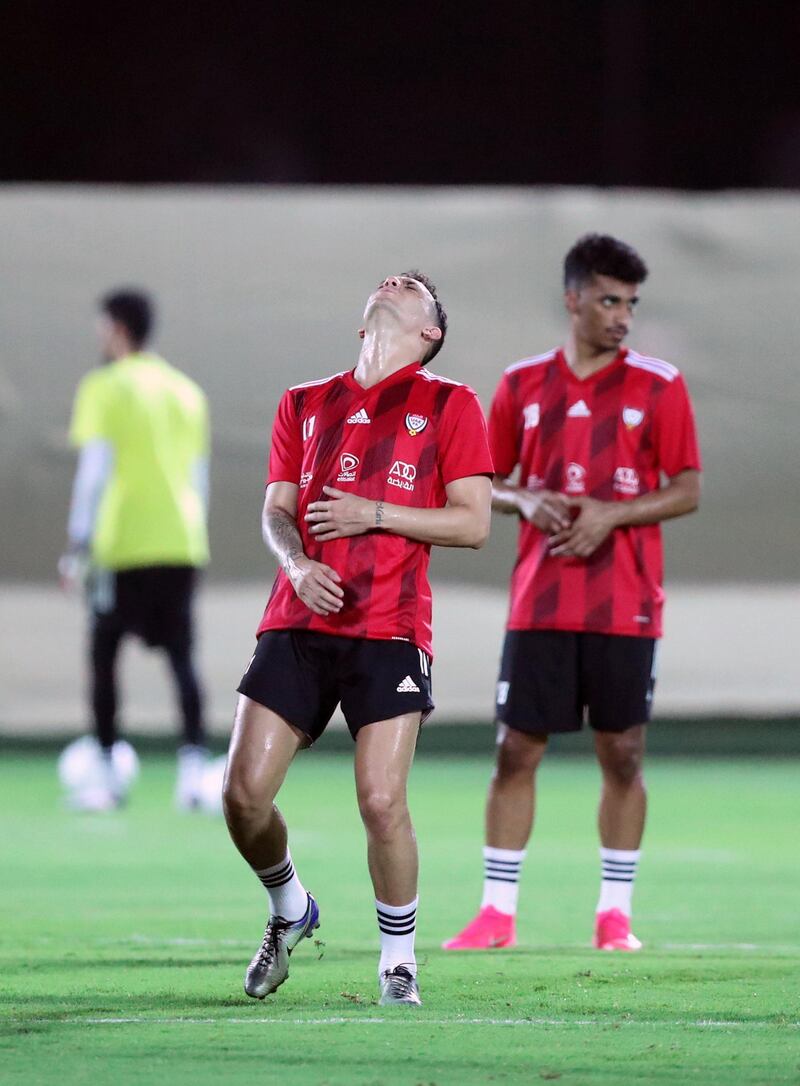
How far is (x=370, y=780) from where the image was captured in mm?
4352

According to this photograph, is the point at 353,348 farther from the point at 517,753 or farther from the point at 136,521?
the point at 517,753

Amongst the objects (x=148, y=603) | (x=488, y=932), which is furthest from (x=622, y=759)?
(x=148, y=603)

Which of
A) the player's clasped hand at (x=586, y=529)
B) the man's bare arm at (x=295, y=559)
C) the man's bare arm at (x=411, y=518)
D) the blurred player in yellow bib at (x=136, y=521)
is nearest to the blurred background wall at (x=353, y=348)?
the blurred player in yellow bib at (x=136, y=521)

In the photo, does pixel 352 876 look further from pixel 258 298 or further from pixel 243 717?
pixel 258 298

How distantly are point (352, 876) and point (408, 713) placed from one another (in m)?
2.85

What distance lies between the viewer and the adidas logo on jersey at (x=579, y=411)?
5867mm

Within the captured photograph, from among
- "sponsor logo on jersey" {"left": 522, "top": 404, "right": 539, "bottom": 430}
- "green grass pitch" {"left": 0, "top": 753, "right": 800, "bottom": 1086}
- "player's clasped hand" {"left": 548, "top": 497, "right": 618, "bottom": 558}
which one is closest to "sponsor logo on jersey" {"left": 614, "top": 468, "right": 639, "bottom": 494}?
"player's clasped hand" {"left": 548, "top": 497, "right": 618, "bottom": 558}

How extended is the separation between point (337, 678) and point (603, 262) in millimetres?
1987

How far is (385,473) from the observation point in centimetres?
453

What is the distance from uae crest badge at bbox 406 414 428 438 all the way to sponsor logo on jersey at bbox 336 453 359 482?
15cm

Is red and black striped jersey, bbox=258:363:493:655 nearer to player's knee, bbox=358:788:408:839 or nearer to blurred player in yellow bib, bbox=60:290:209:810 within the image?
player's knee, bbox=358:788:408:839

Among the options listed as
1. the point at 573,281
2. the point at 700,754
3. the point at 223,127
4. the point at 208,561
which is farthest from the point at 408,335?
the point at 223,127

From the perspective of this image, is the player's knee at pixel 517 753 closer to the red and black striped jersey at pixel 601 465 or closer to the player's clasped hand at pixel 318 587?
the red and black striped jersey at pixel 601 465

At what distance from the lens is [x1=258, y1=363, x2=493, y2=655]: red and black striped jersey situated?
14.7ft
